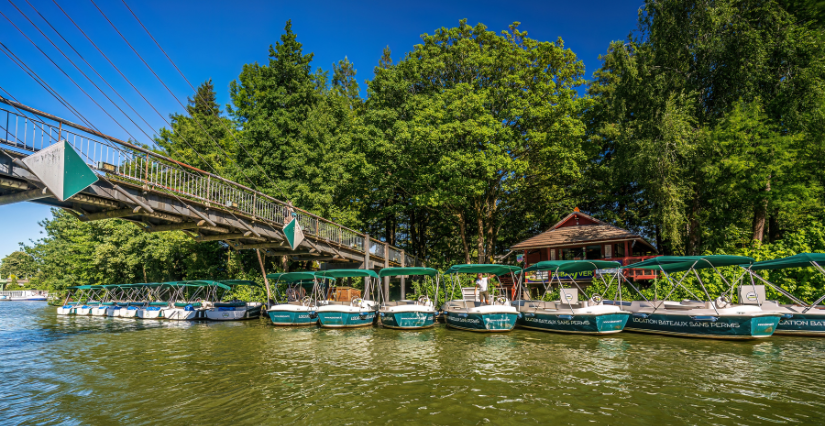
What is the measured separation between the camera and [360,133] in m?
32.7

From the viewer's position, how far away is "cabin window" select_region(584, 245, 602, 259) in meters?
33.0

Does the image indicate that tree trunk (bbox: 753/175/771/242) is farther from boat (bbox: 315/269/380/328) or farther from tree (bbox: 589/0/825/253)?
boat (bbox: 315/269/380/328)

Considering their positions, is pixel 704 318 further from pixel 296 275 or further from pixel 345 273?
pixel 296 275

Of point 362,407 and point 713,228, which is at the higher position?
point 713,228

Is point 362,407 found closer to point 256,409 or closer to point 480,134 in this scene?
point 256,409

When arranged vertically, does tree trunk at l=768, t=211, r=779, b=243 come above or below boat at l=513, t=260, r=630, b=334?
above

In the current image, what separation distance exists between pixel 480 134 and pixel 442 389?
68.1 feet

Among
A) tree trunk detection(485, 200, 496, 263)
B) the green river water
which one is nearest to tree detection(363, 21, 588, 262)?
tree trunk detection(485, 200, 496, 263)

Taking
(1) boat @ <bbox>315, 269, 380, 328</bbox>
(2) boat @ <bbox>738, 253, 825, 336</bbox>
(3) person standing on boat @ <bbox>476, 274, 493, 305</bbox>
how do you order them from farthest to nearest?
(3) person standing on boat @ <bbox>476, 274, 493, 305</bbox> < (1) boat @ <bbox>315, 269, 380, 328</bbox> < (2) boat @ <bbox>738, 253, 825, 336</bbox>

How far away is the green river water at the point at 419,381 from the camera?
830 centimetres

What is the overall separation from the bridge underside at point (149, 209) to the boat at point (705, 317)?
57.7 feet

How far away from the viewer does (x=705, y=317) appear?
654 inches

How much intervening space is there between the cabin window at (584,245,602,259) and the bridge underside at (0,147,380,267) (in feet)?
65.0

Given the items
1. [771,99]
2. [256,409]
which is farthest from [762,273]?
[256,409]
